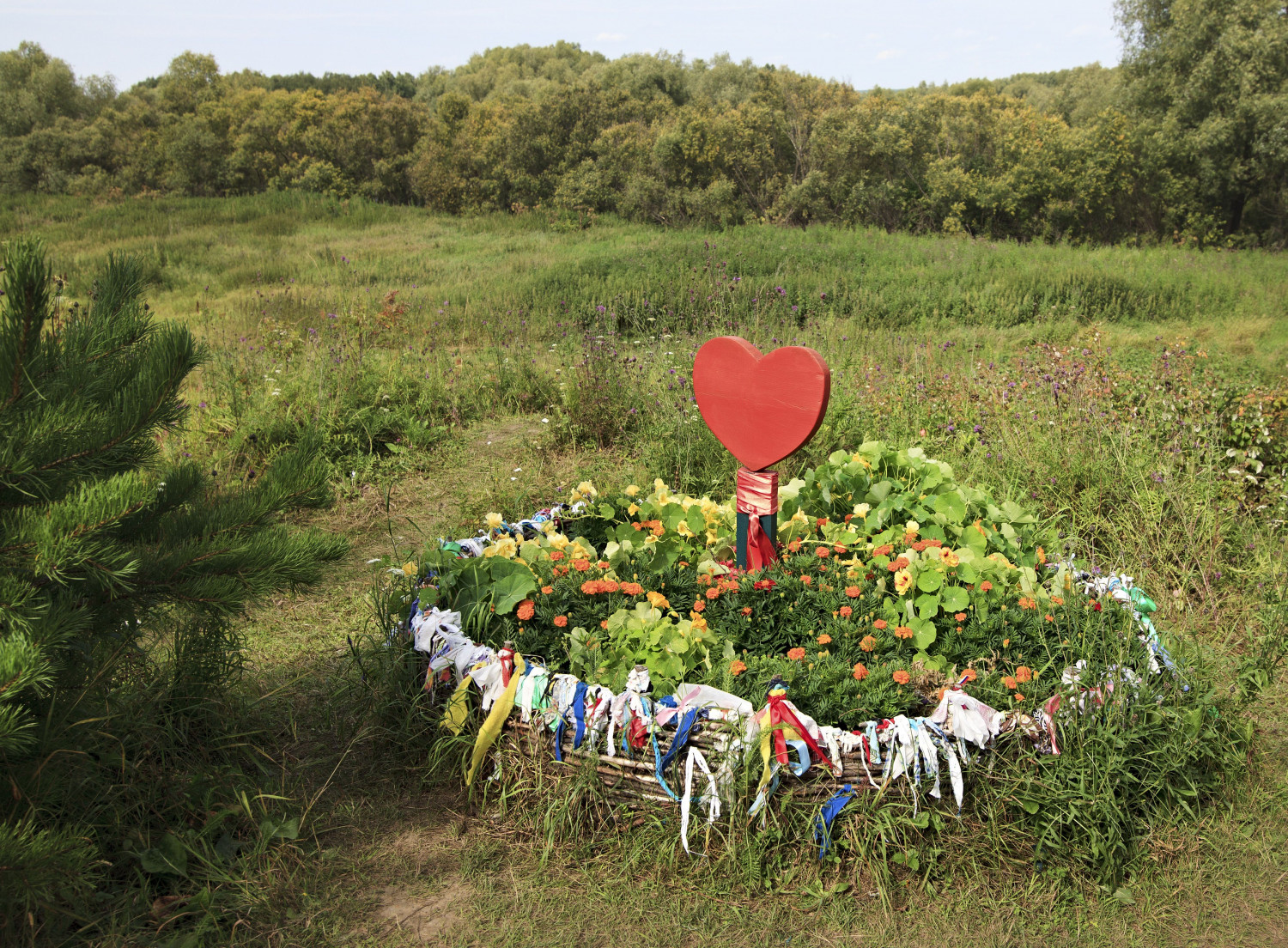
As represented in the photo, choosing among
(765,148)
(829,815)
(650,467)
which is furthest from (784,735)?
(765,148)

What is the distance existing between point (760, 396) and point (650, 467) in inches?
65.6

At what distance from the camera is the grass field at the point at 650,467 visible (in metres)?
1.91

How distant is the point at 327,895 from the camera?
6.38 ft

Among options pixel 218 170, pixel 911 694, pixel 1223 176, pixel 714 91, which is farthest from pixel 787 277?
pixel 714 91

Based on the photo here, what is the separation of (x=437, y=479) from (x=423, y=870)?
282 centimetres

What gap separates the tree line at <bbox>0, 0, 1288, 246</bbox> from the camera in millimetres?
17125

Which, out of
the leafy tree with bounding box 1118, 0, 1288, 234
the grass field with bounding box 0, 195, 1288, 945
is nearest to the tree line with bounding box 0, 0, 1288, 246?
the leafy tree with bounding box 1118, 0, 1288, 234

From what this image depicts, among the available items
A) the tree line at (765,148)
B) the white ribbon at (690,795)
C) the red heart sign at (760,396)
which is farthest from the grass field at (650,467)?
the tree line at (765,148)

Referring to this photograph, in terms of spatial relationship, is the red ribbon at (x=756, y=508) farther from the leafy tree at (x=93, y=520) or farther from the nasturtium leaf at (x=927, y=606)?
the leafy tree at (x=93, y=520)

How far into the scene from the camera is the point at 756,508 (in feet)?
9.03

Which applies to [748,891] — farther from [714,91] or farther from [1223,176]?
[714,91]

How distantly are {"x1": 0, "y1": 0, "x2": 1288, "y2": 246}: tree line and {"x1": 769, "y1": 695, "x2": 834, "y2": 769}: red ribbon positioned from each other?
1510 centimetres

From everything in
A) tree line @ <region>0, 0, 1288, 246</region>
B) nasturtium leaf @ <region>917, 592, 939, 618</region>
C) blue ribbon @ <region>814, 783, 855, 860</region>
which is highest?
tree line @ <region>0, 0, 1288, 246</region>

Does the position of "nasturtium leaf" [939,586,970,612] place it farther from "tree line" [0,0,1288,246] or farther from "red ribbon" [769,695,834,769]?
"tree line" [0,0,1288,246]
